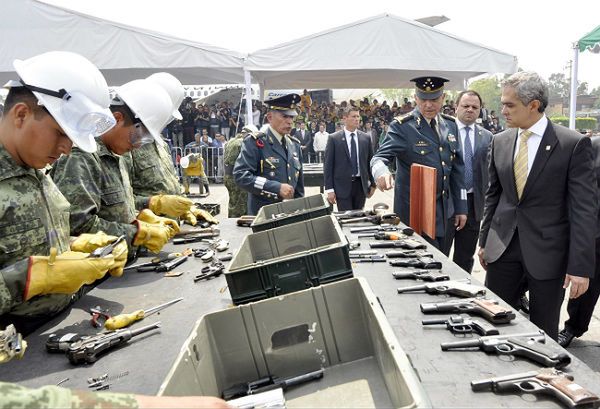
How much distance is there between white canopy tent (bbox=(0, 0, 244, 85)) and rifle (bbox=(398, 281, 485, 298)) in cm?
790

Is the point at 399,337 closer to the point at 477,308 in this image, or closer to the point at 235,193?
the point at 477,308

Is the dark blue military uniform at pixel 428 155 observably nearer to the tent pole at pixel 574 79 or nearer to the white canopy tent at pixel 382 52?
the white canopy tent at pixel 382 52

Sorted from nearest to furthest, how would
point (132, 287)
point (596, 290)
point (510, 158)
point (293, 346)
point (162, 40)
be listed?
1. point (293, 346)
2. point (132, 287)
3. point (510, 158)
4. point (596, 290)
5. point (162, 40)

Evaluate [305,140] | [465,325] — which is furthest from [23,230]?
[305,140]

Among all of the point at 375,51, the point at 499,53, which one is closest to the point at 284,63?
the point at 375,51

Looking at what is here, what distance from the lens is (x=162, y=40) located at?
352 inches

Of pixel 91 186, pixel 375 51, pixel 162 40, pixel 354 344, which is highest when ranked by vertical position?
pixel 162 40

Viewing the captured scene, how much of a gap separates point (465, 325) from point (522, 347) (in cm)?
24

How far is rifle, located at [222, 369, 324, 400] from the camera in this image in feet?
5.00

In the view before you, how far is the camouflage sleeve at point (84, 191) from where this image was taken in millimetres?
2496

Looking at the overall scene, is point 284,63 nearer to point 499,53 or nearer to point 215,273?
point 499,53

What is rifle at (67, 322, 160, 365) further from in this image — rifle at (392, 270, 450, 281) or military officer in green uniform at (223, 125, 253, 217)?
military officer in green uniform at (223, 125, 253, 217)

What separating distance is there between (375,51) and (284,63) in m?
1.89

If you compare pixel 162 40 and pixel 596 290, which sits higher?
pixel 162 40
